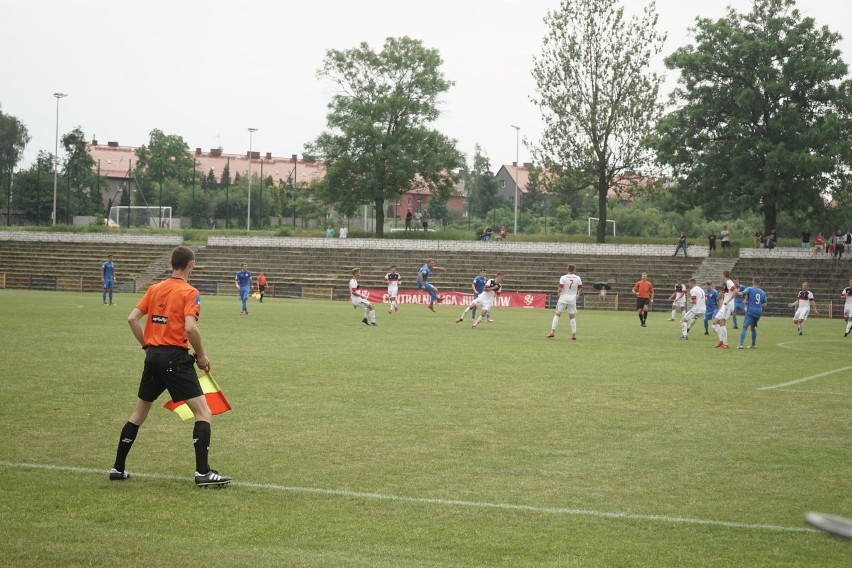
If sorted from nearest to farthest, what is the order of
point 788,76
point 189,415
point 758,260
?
1. point 189,415
2. point 758,260
3. point 788,76

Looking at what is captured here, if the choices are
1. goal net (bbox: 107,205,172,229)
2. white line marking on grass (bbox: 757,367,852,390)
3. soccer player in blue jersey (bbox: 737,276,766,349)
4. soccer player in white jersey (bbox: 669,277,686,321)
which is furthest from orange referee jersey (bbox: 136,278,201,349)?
goal net (bbox: 107,205,172,229)

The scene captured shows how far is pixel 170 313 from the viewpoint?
8.59m

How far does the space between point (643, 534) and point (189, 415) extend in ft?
13.2

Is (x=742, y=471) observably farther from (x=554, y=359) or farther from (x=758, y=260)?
(x=758, y=260)

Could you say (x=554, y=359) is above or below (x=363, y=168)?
below

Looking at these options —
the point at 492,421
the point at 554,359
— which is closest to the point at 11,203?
the point at 554,359

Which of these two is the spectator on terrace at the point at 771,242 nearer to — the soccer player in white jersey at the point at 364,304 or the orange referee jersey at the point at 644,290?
the orange referee jersey at the point at 644,290

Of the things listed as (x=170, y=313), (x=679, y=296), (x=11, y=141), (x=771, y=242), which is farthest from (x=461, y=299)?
(x=11, y=141)

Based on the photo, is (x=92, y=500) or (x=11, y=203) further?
(x=11, y=203)

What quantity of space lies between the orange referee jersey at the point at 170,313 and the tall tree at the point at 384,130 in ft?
220

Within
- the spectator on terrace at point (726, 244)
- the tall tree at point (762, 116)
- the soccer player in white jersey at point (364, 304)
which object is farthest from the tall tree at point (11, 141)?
the soccer player in white jersey at point (364, 304)

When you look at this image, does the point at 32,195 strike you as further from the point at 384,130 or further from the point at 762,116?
the point at 762,116

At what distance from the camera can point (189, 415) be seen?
8961mm

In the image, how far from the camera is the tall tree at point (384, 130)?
7606cm
